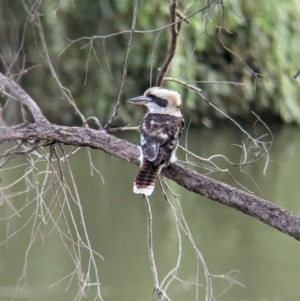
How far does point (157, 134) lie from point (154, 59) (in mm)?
5213

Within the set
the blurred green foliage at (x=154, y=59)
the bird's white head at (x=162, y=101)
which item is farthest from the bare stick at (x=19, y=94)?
the blurred green foliage at (x=154, y=59)

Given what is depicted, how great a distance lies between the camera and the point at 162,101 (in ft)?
9.75

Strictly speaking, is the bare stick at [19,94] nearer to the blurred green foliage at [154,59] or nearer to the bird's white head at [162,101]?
the bird's white head at [162,101]

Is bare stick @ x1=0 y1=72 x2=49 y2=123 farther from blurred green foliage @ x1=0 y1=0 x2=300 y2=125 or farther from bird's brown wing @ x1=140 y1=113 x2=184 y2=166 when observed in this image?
blurred green foliage @ x1=0 y1=0 x2=300 y2=125

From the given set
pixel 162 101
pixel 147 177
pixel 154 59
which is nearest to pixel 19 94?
pixel 147 177

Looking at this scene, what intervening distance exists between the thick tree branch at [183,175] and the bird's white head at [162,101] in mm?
558

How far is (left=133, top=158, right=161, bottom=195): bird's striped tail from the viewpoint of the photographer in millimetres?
2523

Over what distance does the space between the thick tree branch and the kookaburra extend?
8cm

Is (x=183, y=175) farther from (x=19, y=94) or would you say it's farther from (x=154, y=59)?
(x=154, y=59)

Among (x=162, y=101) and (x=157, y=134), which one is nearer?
(x=157, y=134)

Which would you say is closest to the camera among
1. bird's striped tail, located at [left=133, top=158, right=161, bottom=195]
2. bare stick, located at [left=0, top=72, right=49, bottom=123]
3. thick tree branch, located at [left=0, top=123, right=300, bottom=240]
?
thick tree branch, located at [left=0, top=123, right=300, bottom=240]

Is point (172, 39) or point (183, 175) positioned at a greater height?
point (172, 39)

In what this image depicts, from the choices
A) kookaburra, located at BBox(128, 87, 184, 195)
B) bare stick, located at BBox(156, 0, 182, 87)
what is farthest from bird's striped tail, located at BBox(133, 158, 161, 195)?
bare stick, located at BBox(156, 0, 182, 87)

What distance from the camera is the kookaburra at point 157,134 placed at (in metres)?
2.53
